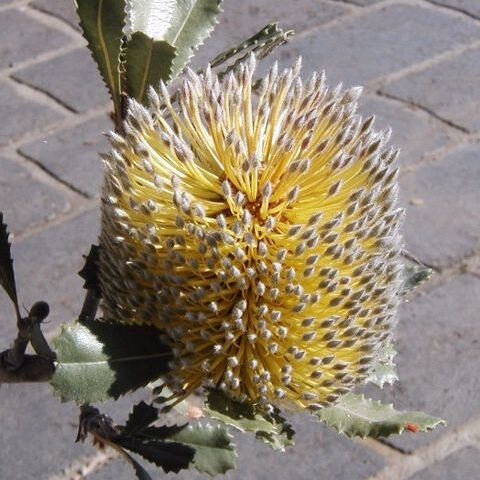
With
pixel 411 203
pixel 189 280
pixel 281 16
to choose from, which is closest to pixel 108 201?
pixel 189 280

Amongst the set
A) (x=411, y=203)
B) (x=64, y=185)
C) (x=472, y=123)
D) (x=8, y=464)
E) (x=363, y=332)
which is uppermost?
(x=363, y=332)

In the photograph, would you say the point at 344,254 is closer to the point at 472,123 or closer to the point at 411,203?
the point at 411,203

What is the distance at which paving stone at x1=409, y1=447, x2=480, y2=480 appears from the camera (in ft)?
5.80

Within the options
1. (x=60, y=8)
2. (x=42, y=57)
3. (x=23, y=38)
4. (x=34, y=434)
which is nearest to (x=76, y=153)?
(x=42, y=57)

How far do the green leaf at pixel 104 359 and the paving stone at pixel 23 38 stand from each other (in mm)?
2402

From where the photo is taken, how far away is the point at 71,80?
278 cm

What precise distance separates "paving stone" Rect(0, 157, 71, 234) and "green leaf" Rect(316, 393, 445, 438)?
178cm

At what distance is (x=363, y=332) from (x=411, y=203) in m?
1.79

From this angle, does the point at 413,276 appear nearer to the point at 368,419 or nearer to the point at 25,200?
the point at 368,419

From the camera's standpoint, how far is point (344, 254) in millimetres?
555

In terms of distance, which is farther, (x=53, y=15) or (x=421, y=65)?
(x=53, y=15)

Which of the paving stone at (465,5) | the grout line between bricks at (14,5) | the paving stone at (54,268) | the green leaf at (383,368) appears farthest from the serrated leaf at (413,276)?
the grout line between bricks at (14,5)

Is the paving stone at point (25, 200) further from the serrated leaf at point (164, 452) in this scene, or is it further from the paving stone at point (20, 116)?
the serrated leaf at point (164, 452)

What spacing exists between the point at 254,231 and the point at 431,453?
4.40 feet
